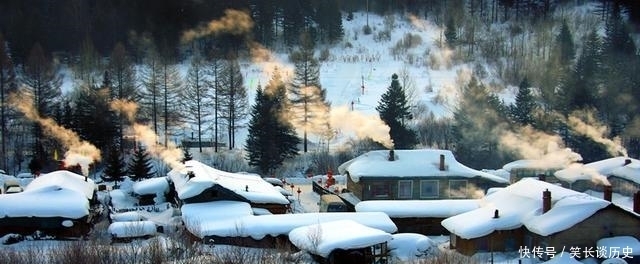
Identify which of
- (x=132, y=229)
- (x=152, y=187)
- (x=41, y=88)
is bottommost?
(x=132, y=229)

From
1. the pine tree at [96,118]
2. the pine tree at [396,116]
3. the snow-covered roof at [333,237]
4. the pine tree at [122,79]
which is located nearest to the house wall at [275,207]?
the snow-covered roof at [333,237]

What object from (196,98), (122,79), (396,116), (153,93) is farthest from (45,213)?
(396,116)

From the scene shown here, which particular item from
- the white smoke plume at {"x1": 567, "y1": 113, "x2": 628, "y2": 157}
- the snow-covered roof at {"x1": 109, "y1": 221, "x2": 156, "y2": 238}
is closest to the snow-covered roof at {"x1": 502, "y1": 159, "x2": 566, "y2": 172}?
the white smoke plume at {"x1": 567, "y1": 113, "x2": 628, "y2": 157}

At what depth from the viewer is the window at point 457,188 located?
3812 centimetres

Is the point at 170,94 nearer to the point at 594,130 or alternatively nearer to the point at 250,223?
the point at 250,223

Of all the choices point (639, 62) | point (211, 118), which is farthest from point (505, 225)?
point (639, 62)

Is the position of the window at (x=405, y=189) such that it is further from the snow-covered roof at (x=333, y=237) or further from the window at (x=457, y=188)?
the snow-covered roof at (x=333, y=237)

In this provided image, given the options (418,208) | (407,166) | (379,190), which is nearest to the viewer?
(418,208)

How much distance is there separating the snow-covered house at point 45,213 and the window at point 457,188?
56.5ft

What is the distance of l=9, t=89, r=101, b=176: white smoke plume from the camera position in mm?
41344

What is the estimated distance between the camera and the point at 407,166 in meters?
38.3

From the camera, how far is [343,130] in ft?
173

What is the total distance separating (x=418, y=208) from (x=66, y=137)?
978 inches

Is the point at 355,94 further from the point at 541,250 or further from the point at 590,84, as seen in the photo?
the point at 541,250
